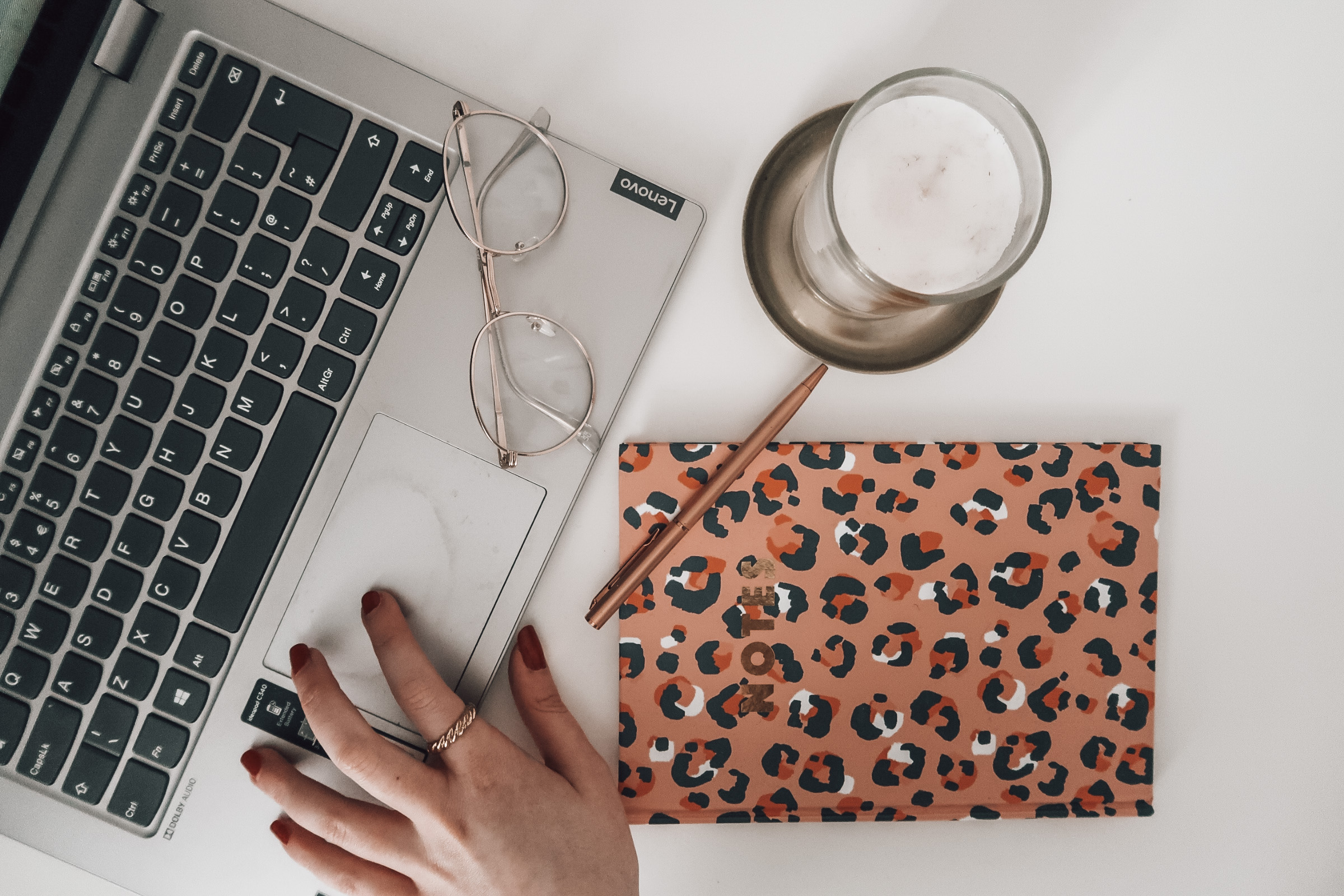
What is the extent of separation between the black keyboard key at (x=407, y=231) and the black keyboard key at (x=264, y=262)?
68 mm

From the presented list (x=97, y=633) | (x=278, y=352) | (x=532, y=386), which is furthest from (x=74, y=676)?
(x=532, y=386)

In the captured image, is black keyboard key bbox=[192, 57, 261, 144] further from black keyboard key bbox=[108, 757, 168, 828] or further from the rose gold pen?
the rose gold pen

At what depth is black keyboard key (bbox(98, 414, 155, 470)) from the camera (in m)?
0.50

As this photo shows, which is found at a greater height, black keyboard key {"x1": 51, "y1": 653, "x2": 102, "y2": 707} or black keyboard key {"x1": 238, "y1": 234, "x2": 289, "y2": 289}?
black keyboard key {"x1": 238, "y1": 234, "x2": 289, "y2": 289}

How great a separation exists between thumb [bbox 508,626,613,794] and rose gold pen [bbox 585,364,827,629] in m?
0.05

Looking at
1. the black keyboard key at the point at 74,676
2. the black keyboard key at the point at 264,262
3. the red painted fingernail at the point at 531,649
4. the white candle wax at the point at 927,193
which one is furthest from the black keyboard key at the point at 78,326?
the white candle wax at the point at 927,193

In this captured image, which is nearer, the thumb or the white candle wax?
the white candle wax

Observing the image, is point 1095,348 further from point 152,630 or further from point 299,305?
point 152,630

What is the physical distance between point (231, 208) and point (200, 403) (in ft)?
0.42

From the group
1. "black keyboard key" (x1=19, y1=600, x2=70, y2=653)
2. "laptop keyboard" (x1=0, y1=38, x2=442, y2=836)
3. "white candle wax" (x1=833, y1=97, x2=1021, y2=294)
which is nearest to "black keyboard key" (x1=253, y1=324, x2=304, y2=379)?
"laptop keyboard" (x1=0, y1=38, x2=442, y2=836)

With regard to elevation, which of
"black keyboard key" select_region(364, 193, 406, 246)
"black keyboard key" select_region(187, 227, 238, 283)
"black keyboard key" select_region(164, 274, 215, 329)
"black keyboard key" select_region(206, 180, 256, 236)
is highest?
"black keyboard key" select_region(364, 193, 406, 246)

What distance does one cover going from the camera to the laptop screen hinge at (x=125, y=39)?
49 centimetres

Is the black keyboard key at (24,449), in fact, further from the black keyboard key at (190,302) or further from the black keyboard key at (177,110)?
the black keyboard key at (177,110)

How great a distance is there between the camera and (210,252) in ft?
1.64
